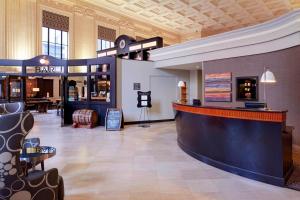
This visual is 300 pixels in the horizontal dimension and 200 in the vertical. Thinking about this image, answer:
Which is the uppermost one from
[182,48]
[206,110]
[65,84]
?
[182,48]

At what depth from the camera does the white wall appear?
31.9 ft

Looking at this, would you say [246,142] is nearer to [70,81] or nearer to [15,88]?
[70,81]

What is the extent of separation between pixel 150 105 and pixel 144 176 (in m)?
5.76

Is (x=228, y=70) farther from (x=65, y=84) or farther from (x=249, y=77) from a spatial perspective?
(x=65, y=84)

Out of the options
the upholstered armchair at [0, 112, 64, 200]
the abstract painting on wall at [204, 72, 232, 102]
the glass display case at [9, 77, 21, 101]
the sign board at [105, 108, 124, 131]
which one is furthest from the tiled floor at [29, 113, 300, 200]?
the glass display case at [9, 77, 21, 101]

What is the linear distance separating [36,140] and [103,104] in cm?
614

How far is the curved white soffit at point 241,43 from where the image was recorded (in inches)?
223

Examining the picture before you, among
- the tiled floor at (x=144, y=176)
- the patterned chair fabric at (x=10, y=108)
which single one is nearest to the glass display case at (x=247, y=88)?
the tiled floor at (x=144, y=176)

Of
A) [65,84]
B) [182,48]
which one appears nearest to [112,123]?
[65,84]

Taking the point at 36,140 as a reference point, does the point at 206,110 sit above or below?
above

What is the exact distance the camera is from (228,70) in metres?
7.70

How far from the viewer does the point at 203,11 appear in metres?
14.5

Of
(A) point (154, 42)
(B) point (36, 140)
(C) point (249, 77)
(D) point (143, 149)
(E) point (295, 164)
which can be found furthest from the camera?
(A) point (154, 42)

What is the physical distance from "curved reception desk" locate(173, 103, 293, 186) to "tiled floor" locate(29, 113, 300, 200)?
0.17m
